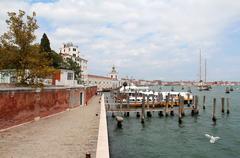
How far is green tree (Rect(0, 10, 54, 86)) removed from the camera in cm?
2488

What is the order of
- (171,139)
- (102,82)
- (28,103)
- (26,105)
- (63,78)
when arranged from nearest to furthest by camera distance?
1. (26,105)
2. (28,103)
3. (171,139)
4. (63,78)
5. (102,82)

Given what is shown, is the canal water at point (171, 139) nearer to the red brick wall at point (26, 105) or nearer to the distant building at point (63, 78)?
the red brick wall at point (26, 105)

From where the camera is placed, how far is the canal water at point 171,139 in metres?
22.5

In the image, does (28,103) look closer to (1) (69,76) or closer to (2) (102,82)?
(1) (69,76)

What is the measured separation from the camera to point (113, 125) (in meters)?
35.6

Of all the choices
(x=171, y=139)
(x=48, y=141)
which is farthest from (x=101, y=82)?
(x=48, y=141)

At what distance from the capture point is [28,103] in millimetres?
22781

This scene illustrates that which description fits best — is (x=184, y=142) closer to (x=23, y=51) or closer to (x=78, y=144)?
(x=78, y=144)

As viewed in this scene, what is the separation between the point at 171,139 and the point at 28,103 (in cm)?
1360

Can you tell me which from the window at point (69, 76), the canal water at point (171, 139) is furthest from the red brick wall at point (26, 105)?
the window at point (69, 76)

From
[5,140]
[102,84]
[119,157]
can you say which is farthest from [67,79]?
[102,84]

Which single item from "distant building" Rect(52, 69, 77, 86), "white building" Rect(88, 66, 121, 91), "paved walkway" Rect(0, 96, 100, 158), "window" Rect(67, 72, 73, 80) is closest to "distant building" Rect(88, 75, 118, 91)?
"white building" Rect(88, 66, 121, 91)

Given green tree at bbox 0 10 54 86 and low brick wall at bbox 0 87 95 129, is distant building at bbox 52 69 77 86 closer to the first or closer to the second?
low brick wall at bbox 0 87 95 129

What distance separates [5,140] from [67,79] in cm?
2699
